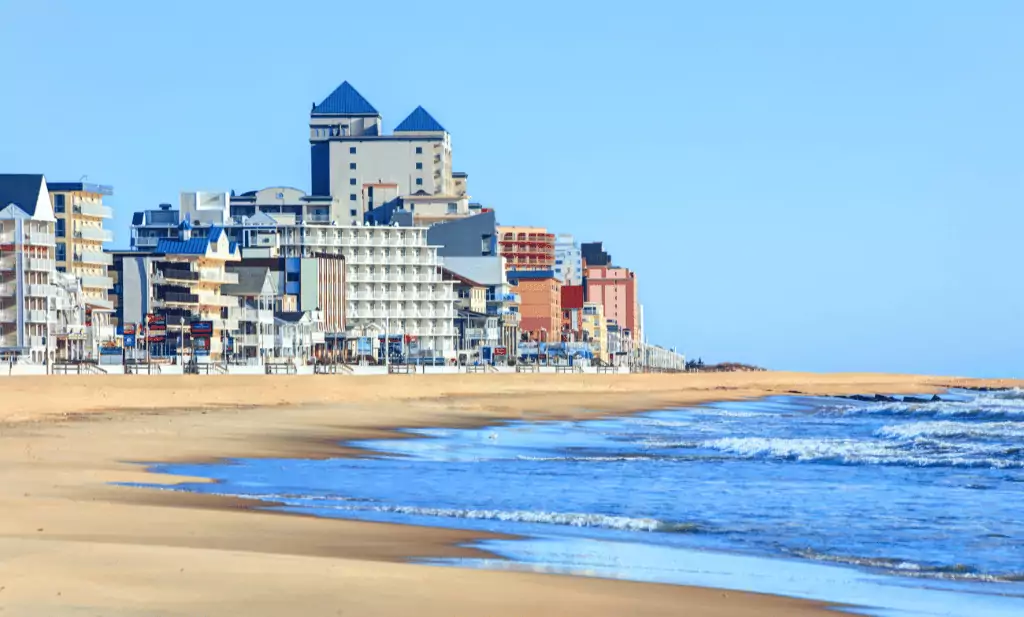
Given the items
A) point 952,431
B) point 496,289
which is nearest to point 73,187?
point 496,289

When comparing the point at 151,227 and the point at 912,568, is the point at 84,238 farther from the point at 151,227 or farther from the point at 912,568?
the point at 912,568

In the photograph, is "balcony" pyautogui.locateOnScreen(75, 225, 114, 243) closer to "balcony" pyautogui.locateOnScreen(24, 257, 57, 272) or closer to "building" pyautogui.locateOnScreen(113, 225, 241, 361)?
"building" pyautogui.locateOnScreen(113, 225, 241, 361)

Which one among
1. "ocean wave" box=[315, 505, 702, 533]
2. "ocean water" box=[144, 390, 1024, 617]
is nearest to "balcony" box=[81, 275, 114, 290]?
"ocean water" box=[144, 390, 1024, 617]

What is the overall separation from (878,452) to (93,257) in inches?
4411

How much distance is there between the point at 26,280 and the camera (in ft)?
353

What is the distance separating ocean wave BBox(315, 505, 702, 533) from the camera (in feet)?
67.8

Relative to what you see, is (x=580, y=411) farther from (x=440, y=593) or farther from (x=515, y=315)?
(x=515, y=315)

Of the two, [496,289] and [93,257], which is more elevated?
[93,257]

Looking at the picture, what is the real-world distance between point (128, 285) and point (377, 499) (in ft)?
369

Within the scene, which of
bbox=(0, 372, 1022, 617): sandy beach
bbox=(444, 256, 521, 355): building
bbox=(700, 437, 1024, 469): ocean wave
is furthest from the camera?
bbox=(444, 256, 521, 355): building

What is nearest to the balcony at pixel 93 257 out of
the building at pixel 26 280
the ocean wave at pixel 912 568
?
the building at pixel 26 280

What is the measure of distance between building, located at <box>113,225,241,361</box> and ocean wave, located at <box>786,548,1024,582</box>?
10886cm

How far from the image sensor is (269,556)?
15.4 meters

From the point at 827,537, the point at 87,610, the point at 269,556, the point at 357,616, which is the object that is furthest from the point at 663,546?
the point at 87,610
